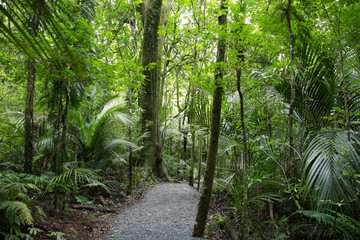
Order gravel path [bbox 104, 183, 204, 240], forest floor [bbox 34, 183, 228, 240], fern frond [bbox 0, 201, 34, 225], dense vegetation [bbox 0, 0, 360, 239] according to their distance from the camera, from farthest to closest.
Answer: gravel path [bbox 104, 183, 204, 240], forest floor [bbox 34, 183, 228, 240], dense vegetation [bbox 0, 0, 360, 239], fern frond [bbox 0, 201, 34, 225]

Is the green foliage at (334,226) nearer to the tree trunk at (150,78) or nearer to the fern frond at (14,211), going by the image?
the fern frond at (14,211)

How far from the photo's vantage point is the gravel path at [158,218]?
10.8 feet

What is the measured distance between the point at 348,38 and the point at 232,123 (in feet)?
7.52

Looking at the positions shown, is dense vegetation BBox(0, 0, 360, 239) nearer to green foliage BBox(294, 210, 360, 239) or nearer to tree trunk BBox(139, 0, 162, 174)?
Answer: green foliage BBox(294, 210, 360, 239)

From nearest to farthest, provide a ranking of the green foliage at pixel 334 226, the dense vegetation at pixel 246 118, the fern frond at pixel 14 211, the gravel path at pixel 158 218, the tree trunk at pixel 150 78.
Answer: the fern frond at pixel 14 211 < the green foliage at pixel 334 226 < the dense vegetation at pixel 246 118 < the gravel path at pixel 158 218 < the tree trunk at pixel 150 78

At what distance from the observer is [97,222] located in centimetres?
367

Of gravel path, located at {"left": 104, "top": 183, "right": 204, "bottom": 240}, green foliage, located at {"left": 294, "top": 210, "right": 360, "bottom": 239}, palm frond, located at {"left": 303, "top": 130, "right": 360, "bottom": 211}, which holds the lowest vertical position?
gravel path, located at {"left": 104, "top": 183, "right": 204, "bottom": 240}

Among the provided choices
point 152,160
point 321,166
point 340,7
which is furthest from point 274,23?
point 152,160

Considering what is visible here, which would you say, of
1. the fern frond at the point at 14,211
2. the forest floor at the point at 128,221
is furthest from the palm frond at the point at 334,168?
the fern frond at the point at 14,211

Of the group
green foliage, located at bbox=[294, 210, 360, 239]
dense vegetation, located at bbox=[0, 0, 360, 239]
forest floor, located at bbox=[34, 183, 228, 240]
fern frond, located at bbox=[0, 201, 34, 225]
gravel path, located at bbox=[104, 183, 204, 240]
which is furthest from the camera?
gravel path, located at bbox=[104, 183, 204, 240]

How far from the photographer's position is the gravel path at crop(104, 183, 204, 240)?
3.30 meters

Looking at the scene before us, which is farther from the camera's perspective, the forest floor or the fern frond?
the forest floor

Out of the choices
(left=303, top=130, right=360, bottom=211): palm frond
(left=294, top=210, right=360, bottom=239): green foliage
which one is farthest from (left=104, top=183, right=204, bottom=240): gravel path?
(left=303, top=130, right=360, bottom=211): palm frond

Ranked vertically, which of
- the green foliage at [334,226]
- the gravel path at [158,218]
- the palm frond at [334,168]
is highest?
the palm frond at [334,168]
